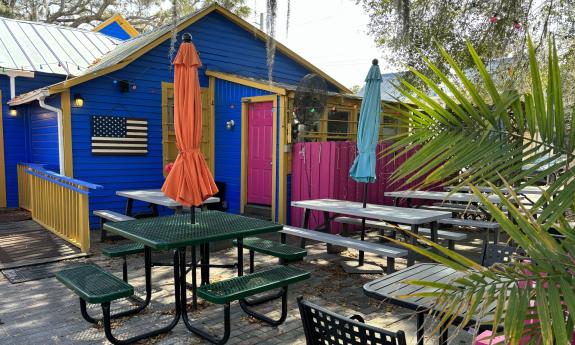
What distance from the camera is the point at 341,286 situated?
474cm

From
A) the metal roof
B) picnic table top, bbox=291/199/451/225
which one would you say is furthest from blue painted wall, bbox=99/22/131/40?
picnic table top, bbox=291/199/451/225

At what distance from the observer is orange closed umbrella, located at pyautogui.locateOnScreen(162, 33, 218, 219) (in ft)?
12.5

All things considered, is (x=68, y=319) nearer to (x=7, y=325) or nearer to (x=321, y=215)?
(x=7, y=325)

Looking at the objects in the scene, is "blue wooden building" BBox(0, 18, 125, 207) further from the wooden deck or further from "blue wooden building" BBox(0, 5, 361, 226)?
the wooden deck

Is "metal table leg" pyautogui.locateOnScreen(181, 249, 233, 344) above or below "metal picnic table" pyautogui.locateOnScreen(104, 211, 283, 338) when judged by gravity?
below

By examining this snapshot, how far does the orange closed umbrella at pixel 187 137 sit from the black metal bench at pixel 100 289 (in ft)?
3.02

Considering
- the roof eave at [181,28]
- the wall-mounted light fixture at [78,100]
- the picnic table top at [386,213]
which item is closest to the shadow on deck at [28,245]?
the wall-mounted light fixture at [78,100]

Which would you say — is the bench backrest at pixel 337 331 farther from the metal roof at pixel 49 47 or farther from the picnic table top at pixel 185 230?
the metal roof at pixel 49 47

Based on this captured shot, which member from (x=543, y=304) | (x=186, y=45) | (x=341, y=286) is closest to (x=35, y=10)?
(x=186, y=45)

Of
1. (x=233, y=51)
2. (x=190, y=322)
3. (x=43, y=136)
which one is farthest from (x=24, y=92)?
(x=190, y=322)

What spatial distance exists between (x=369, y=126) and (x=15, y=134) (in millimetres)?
7937

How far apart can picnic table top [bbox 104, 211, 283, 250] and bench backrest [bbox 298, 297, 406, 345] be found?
1.70 m

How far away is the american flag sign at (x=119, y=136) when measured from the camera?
7798 mm

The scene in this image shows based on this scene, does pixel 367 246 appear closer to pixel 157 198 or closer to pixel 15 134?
pixel 157 198
